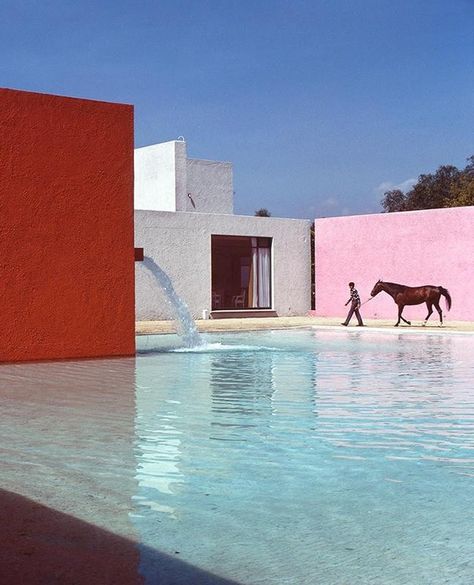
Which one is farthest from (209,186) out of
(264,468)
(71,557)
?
(71,557)

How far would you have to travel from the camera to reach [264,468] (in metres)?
5.29

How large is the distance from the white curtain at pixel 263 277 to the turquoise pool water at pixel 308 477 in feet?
61.9

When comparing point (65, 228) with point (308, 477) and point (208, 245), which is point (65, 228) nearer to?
point (308, 477)

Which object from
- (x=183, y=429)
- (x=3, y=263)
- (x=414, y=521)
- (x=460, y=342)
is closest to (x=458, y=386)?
(x=183, y=429)

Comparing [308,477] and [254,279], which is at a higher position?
[254,279]

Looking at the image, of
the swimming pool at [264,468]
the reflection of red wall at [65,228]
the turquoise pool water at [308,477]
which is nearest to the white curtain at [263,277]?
the reflection of red wall at [65,228]

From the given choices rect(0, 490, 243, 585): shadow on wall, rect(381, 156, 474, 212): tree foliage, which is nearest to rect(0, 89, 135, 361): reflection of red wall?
rect(0, 490, 243, 585): shadow on wall

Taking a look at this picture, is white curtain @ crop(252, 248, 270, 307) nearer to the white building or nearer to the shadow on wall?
the white building

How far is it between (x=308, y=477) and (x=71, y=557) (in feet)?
5.91

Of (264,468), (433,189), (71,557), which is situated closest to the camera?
(71,557)

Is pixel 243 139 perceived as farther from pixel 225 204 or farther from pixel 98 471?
pixel 98 471

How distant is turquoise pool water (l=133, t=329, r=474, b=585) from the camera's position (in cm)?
363

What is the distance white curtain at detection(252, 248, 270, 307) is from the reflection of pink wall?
1681 millimetres

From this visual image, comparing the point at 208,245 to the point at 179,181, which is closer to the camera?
the point at 208,245
